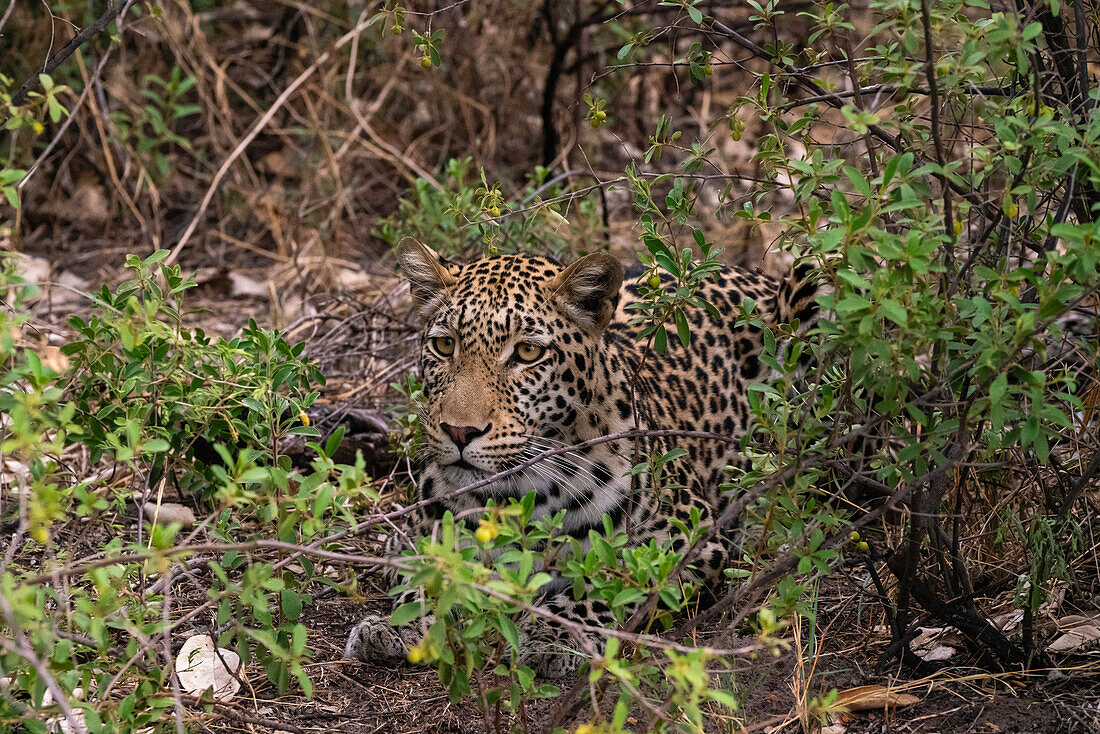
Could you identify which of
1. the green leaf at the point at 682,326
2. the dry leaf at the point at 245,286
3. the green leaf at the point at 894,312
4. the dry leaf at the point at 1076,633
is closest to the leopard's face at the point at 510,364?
the green leaf at the point at 682,326

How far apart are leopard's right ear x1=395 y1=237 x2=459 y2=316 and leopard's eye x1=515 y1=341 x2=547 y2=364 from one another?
486 mm

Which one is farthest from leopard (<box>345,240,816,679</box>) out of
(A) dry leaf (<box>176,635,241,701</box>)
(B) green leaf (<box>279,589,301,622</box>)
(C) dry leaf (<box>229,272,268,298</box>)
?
(C) dry leaf (<box>229,272,268,298</box>)

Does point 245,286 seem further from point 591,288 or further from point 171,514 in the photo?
point 591,288

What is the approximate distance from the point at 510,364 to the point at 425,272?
62cm

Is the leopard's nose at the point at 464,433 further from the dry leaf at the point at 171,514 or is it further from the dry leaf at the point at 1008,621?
the dry leaf at the point at 1008,621

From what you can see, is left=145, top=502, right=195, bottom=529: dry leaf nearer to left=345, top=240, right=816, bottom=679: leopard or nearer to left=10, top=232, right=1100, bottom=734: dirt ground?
left=10, top=232, right=1100, bottom=734: dirt ground

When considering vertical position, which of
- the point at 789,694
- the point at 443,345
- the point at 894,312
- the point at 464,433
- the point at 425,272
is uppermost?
the point at 894,312

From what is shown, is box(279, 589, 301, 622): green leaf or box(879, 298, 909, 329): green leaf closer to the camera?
box(879, 298, 909, 329): green leaf

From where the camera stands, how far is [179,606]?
4.46 metres

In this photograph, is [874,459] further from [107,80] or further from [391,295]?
[107,80]

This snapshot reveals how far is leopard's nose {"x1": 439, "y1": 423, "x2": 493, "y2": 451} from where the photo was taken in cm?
416

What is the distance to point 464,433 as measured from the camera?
4160mm

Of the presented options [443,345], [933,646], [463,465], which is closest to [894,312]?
[933,646]

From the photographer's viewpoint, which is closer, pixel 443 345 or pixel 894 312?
pixel 894 312
